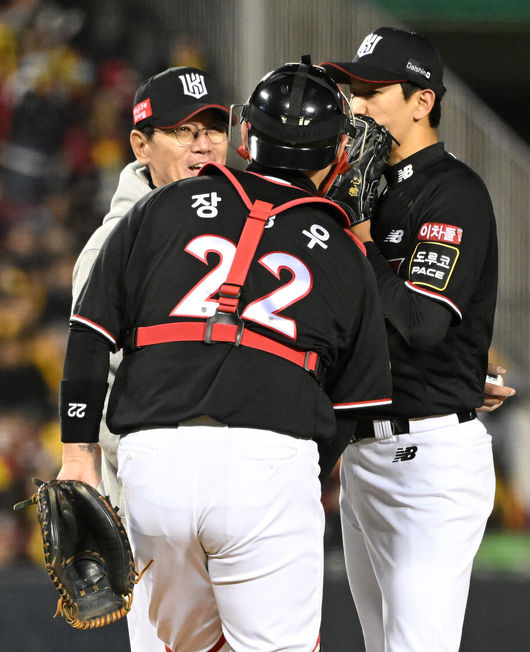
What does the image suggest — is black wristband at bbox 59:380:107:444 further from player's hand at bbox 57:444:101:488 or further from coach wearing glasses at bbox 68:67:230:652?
coach wearing glasses at bbox 68:67:230:652

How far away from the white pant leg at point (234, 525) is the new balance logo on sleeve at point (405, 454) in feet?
2.42

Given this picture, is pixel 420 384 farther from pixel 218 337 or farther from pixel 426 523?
pixel 218 337

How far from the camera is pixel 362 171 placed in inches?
105

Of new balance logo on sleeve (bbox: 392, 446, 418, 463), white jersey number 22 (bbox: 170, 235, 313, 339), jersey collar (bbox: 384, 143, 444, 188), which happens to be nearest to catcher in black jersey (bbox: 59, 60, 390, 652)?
white jersey number 22 (bbox: 170, 235, 313, 339)

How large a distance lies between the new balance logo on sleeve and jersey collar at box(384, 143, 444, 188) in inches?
31.9

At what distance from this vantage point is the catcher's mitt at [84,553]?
1967 millimetres

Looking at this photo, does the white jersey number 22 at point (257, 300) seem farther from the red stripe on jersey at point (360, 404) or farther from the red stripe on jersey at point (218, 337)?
the red stripe on jersey at point (360, 404)

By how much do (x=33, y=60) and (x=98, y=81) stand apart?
0.51 metres

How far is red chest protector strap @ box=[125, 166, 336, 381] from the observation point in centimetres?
196

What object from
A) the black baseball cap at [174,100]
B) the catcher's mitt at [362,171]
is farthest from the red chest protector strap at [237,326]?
the black baseball cap at [174,100]

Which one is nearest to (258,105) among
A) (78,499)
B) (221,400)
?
(221,400)

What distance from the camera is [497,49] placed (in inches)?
375

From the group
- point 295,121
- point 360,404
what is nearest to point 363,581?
point 360,404

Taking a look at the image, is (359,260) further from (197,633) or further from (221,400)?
(197,633)
